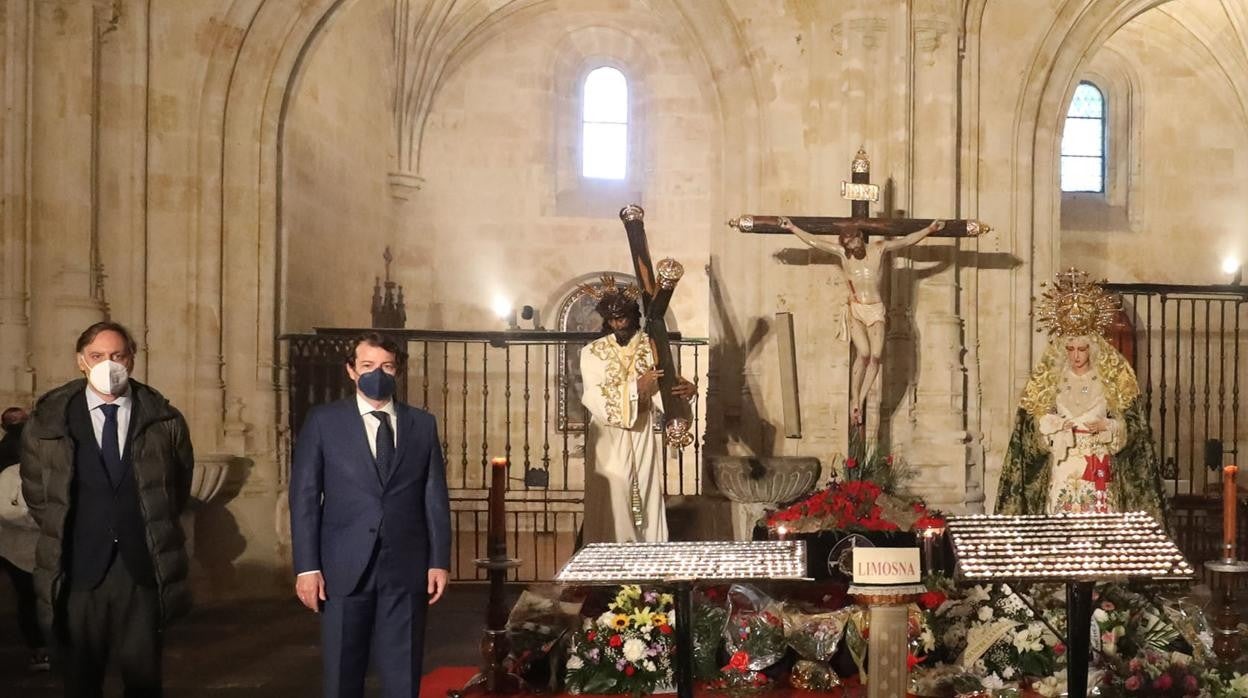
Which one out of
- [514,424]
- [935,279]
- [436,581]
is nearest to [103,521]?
[436,581]

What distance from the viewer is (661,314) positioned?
19.3ft

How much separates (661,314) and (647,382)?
15.1 inches

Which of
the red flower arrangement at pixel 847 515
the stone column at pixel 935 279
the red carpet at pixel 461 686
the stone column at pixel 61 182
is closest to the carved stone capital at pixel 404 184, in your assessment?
the stone column at pixel 61 182

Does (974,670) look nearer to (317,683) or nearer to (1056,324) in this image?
(1056,324)

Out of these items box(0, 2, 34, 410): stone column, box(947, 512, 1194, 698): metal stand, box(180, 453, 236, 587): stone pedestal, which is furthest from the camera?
box(180, 453, 236, 587): stone pedestal

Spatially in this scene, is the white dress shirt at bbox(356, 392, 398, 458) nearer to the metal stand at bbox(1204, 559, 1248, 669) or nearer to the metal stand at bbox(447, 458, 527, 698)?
the metal stand at bbox(447, 458, 527, 698)

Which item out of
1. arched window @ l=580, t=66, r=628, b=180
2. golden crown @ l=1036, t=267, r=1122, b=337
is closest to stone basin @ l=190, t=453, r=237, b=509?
golden crown @ l=1036, t=267, r=1122, b=337

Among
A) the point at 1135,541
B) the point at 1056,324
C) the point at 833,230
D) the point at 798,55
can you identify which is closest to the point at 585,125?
the point at 798,55

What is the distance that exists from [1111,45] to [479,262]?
7.33m

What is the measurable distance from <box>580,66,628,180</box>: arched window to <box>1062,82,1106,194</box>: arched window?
503 cm

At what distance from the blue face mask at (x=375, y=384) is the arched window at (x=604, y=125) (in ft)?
36.3

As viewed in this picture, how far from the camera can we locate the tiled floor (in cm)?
557

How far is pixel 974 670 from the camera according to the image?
192 inches

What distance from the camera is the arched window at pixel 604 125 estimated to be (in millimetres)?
14828
